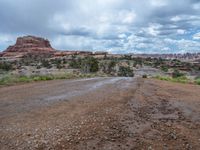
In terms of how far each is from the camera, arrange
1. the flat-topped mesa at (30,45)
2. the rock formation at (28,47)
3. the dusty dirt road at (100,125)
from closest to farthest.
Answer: the dusty dirt road at (100,125) → the rock formation at (28,47) → the flat-topped mesa at (30,45)

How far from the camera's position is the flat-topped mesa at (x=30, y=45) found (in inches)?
5940

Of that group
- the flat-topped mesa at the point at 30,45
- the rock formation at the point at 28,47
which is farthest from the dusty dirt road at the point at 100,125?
the flat-topped mesa at the point at 30,45

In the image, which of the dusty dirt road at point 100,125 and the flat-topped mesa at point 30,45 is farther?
the flat-topped mesa at point 30,45

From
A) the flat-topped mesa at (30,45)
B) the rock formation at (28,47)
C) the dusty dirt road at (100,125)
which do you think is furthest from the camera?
the flat-topped mesa at (30,45)

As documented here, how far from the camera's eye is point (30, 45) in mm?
154875

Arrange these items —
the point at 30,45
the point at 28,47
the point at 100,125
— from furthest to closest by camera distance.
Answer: the point at 30,45, the point at 28,47, the point at 100,125

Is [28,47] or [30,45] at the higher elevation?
[30,45]

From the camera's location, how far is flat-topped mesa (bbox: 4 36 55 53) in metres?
151

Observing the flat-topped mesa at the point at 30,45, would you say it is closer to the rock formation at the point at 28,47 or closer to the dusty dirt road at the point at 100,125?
the rock formation at the point at 28,47

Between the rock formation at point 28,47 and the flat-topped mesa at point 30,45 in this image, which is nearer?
the rock formation at point 28,47

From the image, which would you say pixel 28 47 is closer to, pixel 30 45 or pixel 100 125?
pixel 30 45

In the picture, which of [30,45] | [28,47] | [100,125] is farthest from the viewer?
[30,45]

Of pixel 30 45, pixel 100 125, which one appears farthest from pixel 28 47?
pixel 100 125

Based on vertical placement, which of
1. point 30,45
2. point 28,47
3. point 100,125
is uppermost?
point 100,125
